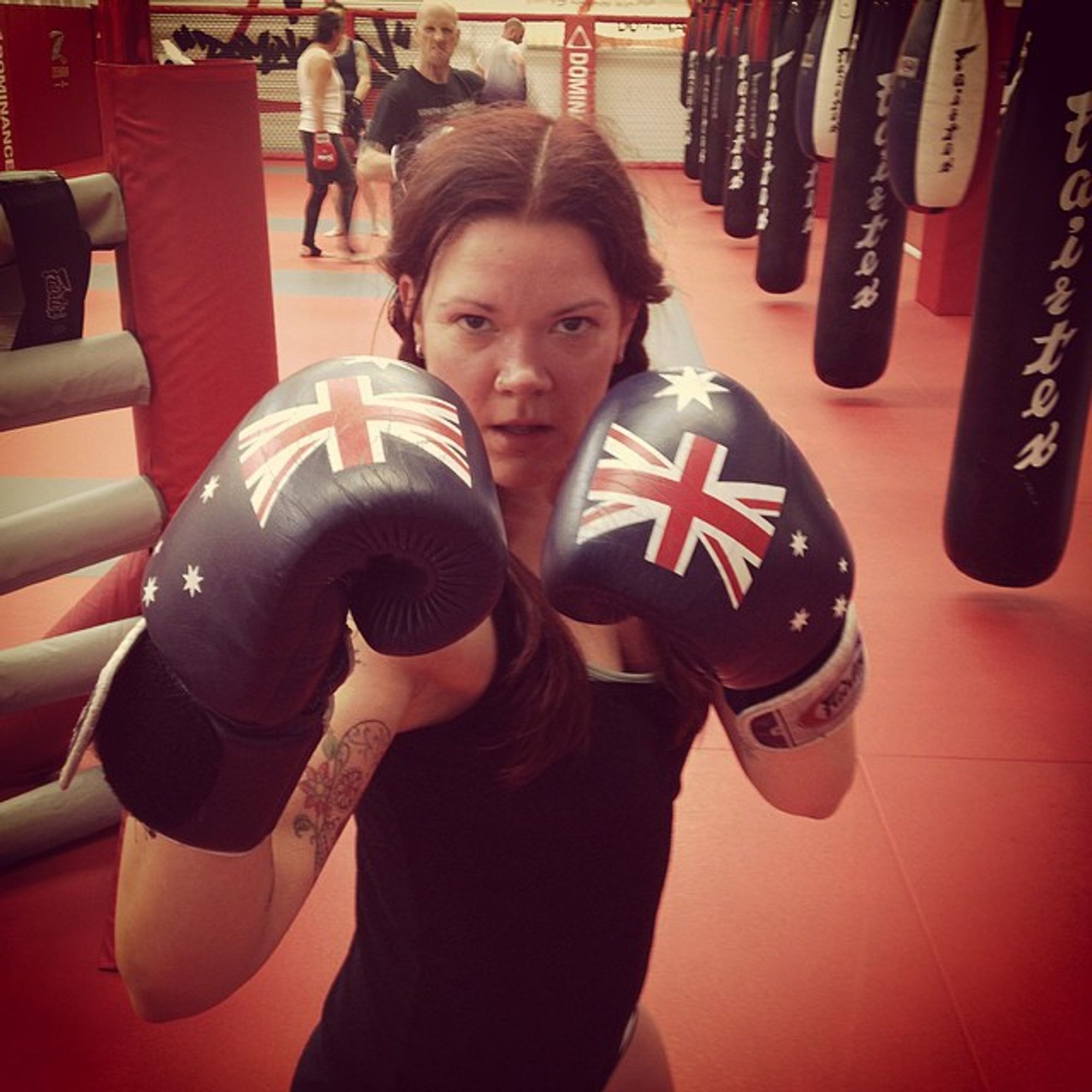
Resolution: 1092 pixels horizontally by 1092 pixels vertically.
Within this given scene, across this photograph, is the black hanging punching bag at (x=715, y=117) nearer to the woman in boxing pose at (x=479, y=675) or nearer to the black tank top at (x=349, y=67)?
the black tank top at (x=349, y=67)

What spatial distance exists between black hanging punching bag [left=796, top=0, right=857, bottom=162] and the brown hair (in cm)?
331

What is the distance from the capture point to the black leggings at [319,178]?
735cm

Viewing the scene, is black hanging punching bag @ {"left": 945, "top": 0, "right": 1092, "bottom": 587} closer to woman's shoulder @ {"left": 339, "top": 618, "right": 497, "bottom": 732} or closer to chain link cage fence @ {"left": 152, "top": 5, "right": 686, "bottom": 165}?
woman's shoulder @ {"left": 339, "top": 618, "right": 497, "bottom": 732}

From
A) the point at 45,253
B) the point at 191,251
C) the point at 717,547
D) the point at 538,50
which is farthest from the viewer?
the point at 538,50

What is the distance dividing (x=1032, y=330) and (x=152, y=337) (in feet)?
5.48

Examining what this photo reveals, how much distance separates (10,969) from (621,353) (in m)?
1.51

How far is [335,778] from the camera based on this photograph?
2.89 ft

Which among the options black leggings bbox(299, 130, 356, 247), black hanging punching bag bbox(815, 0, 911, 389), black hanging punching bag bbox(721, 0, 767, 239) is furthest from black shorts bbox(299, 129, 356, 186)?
black hanging punching bag bbox(815, 0, 911, 389)

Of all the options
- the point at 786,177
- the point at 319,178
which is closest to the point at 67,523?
the point at 786,177

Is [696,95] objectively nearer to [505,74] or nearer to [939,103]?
[505,74]

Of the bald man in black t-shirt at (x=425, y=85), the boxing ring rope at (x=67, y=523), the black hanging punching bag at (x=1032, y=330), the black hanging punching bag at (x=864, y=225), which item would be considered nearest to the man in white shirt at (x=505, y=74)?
the bald man in black t-shirt at (x=425, y=85)

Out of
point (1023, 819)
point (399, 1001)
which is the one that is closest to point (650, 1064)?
point (399, 1001)

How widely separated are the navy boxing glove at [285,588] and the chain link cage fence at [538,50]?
11.7 m

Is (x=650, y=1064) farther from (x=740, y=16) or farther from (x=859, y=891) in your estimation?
(x=740, y=16)
